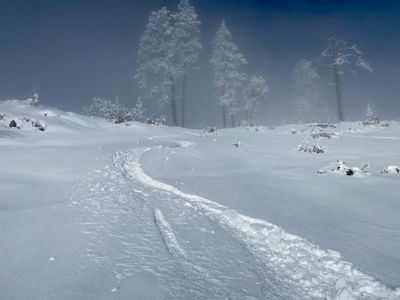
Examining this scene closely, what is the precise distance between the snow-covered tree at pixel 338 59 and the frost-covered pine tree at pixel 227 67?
8987mm

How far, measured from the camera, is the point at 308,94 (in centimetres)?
5969

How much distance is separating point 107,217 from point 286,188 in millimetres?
3466

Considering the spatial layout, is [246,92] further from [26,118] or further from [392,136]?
[26,118]

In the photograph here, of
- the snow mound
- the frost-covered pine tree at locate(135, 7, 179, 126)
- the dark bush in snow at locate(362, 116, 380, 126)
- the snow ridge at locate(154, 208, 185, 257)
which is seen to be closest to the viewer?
the snow ridge at locate(154, 208, 185, 257)

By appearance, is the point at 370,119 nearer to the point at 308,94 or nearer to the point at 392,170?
the point at 392,170

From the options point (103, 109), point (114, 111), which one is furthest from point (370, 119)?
point (103, 109)

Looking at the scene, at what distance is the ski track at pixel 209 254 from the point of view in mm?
3479

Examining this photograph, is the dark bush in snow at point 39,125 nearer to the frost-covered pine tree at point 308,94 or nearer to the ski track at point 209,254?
the ski track at point 209,254

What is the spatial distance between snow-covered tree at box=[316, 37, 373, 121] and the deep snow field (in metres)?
32.5

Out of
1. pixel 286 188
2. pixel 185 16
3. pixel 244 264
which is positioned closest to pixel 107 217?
pixel 244 264

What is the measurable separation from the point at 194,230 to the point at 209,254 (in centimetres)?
81

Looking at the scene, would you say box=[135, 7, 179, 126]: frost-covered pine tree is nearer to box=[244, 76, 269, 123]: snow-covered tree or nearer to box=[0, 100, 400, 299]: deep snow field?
box=[244, 76, 269, 123]: snow-covered tree

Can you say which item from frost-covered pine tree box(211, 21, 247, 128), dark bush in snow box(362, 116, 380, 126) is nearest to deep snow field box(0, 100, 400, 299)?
dark bush in snow box(362, 116, 380, 126)

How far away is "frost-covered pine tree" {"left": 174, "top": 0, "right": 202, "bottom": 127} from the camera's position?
4269 cm
